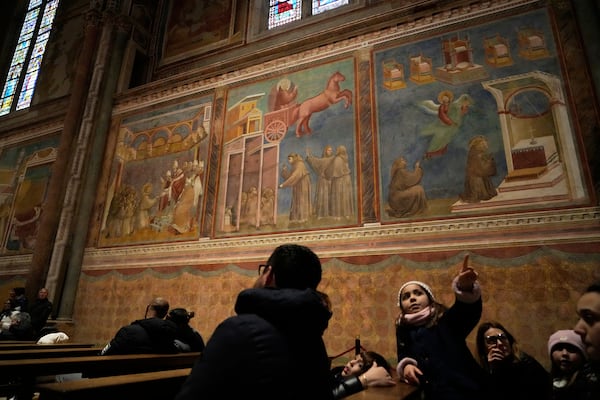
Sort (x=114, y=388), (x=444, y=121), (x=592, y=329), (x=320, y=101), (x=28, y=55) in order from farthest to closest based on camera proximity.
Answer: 1. (x=28, y=55)
2. (x=320, y=101)
3. (x=444, y=121)
4. (x=114, y=388)
5. (x=592, y=329)

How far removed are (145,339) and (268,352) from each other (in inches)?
109

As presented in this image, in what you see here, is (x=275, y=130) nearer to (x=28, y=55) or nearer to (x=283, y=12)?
(x=283, y=12)

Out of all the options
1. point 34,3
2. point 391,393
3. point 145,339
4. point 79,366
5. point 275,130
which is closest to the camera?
point 391,393

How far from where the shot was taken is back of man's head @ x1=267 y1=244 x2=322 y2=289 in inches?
59.8

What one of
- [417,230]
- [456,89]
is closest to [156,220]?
[417,230]

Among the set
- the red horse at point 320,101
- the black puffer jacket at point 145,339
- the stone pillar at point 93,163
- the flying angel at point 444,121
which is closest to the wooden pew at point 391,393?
the black puffer jacket at point 145,339

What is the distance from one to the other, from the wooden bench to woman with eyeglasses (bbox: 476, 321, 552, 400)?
6.51 ft

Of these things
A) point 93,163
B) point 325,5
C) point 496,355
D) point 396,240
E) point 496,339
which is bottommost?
point 496,355

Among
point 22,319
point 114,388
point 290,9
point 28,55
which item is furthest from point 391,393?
point 28,55

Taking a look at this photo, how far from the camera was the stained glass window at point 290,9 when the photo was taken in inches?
364

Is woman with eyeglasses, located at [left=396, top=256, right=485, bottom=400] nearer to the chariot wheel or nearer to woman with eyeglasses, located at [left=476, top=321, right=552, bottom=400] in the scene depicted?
Result: woman with eyeglasses, located at [left=476, top=321, right=552, bottom=400]

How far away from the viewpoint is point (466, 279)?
7.46ft

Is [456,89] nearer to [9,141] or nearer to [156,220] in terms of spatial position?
[156,220]

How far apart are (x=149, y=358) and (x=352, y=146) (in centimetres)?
497
